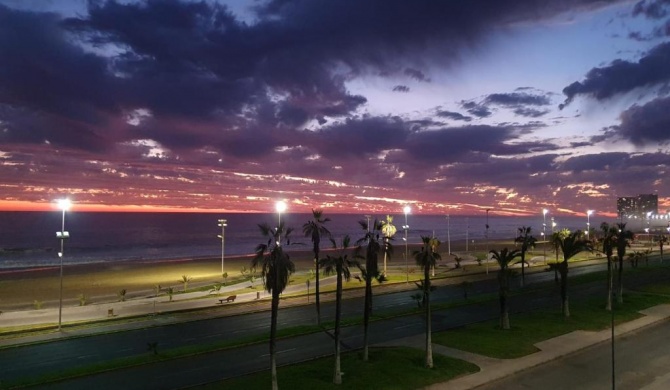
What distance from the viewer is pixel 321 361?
34.2m

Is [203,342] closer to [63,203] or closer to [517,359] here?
[63,203]

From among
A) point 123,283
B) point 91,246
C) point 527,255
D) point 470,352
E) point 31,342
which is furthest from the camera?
point 91,246

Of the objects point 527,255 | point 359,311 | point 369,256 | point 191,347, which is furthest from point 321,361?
point 527,255

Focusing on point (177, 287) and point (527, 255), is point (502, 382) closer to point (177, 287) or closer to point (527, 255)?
point (177, 287)

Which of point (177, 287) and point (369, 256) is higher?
point (369, 256)

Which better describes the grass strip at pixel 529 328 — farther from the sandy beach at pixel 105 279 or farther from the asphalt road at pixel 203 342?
the sandy beach at pixel 105 279

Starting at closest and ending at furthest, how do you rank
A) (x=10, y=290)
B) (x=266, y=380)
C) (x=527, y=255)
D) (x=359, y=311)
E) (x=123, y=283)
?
(x=266, y=380)
(x=359, y=311)
(x=10, y=290)
(x=123, y=283)
(x=527, y=255)

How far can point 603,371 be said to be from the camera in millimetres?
33406

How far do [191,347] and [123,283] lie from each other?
5627cm

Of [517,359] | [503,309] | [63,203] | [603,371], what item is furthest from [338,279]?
[63,203]

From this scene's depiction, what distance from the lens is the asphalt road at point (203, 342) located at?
3188 centimetres

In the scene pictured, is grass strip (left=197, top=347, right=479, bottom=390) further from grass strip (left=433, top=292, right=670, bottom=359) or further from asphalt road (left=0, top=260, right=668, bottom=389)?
grass strip (left=433, top=292, right=670, bottom=359)

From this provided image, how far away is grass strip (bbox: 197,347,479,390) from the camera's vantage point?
2917 cm

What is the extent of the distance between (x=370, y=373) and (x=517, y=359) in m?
11.7
